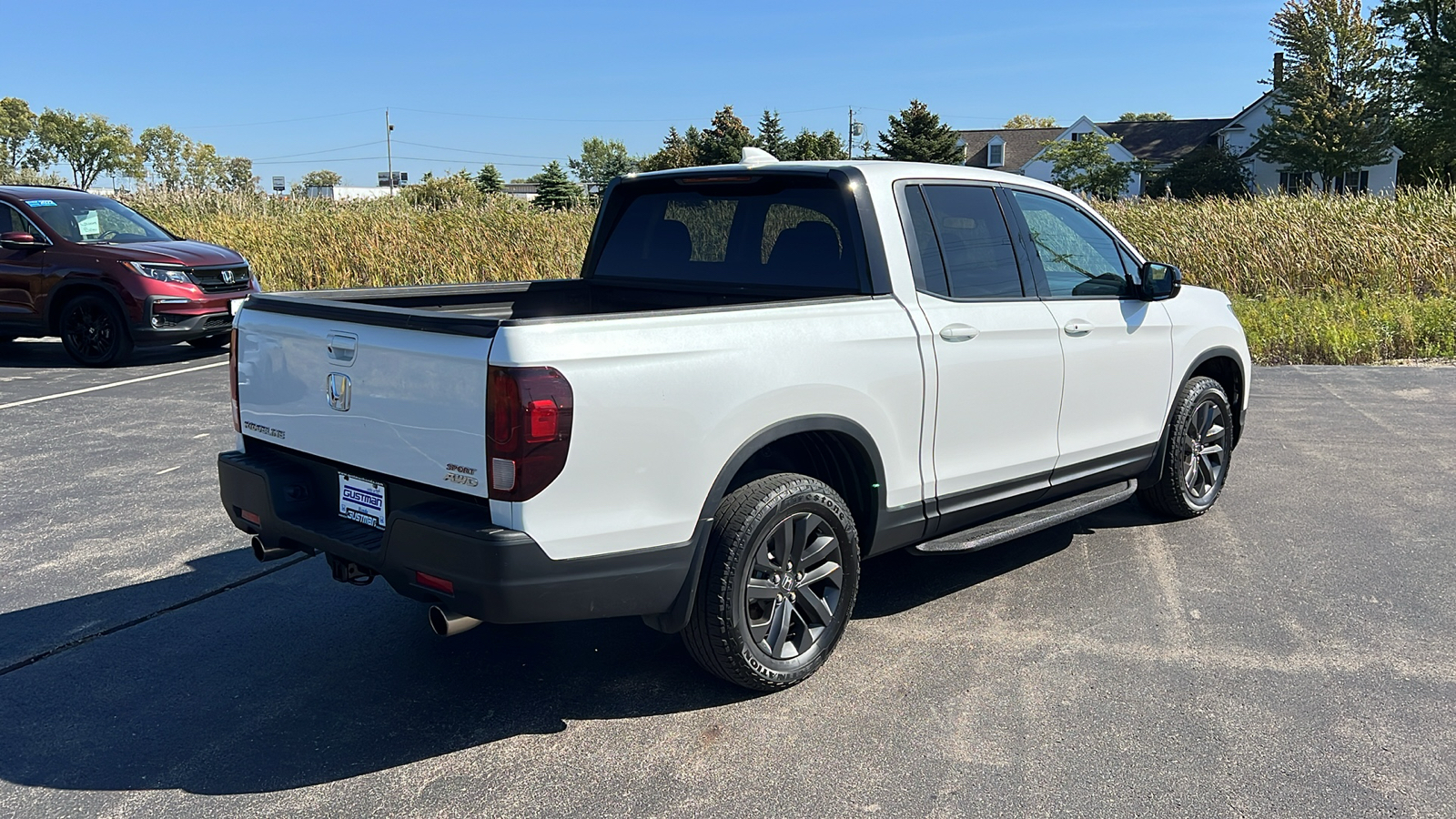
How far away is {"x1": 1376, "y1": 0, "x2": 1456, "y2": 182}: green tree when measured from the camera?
4834 centimetres

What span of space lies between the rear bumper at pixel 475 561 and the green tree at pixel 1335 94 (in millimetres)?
57527

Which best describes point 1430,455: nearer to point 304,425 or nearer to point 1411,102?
point 304,425

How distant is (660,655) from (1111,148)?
72035 mm

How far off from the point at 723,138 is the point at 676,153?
150 inches

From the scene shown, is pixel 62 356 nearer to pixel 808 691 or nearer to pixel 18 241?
pixel 18 241

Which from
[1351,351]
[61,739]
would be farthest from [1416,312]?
[61,739]

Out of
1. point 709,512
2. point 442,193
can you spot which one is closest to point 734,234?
point 709,512

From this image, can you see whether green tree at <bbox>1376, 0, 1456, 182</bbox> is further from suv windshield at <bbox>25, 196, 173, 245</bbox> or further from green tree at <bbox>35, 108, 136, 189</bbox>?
green tree at <bbox>35, 108, 136, 189</bbox>


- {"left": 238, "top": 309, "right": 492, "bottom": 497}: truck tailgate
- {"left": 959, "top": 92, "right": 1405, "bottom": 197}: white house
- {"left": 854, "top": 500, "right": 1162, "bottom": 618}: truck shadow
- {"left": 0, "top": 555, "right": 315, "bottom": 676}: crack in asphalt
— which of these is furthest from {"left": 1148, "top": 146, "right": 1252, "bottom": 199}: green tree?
{"left": 238, "top": 309, "right": 492, "bottom": 497}: truck tailgate

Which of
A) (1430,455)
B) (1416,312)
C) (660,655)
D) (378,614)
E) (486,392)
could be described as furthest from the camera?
(1416,312)

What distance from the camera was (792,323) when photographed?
12.1 ft

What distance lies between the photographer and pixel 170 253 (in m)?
12.1

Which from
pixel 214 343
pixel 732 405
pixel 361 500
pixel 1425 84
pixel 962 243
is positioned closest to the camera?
pixel 732 405

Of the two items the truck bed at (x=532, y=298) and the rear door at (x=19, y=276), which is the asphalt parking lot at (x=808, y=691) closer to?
the truck bed at (x=532, y=298)
